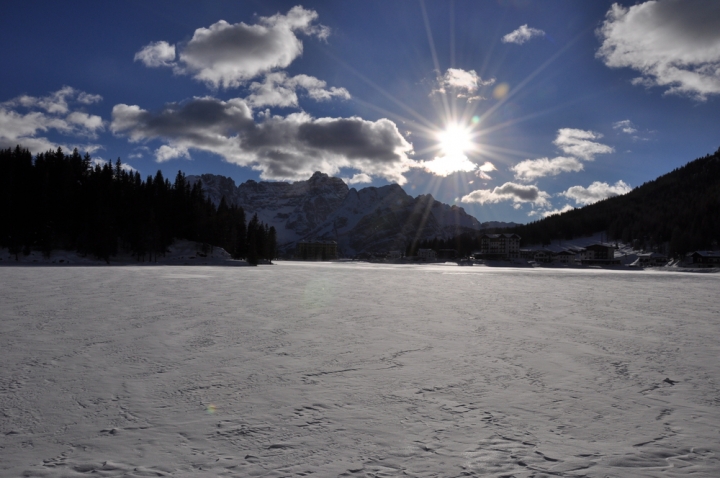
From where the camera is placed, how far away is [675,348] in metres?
12.9

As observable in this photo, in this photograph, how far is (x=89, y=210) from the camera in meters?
88.9

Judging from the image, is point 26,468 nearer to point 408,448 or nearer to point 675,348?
point 408,448

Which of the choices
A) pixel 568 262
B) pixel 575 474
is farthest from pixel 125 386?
pixel 568 262

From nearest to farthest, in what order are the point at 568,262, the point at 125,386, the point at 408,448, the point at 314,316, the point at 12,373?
the point at 408,448 < the point at 125,386 < the point at 12,373 < the point at 314,316 < the point at 568,262

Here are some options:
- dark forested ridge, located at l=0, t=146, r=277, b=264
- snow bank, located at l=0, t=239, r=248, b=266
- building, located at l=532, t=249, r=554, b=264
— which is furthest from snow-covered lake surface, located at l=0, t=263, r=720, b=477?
building, located at l=532, t=249, r=554, b=264

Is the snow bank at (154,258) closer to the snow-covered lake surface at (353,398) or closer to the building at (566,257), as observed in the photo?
the snow-covered lake surface at (353,398)

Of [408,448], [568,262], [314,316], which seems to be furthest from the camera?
[568,262]

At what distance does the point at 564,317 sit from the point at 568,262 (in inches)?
6639

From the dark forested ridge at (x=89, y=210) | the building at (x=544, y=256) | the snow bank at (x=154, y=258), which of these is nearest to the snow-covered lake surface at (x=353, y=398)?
the snow bank at (x=154, y=258)

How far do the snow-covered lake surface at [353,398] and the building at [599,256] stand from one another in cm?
16647

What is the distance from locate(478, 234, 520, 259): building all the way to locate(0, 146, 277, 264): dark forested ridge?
117m

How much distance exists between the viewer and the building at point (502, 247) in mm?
185000

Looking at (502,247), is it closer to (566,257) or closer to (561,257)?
(561,257)

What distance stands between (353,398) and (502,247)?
19153cm
